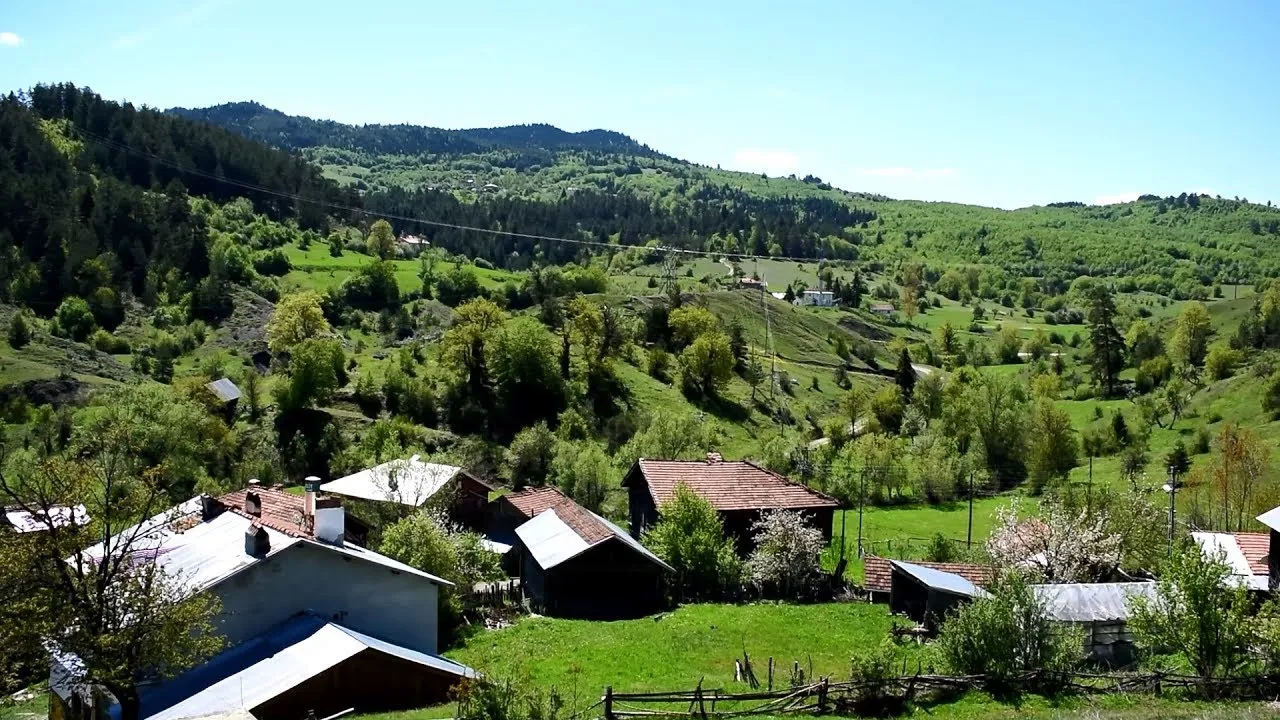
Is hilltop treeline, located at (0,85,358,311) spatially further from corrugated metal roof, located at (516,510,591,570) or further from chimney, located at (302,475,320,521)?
chimney, located at (302,475,320,521)

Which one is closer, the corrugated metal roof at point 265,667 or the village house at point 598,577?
the corrugated metal roof at point 265,667

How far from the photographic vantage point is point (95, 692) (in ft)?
77.6

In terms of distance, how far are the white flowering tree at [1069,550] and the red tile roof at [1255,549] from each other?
259 inches

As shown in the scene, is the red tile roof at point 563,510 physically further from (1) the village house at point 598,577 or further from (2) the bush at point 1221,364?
(2) the bush at point 1221,364

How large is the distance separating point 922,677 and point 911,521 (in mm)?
49727

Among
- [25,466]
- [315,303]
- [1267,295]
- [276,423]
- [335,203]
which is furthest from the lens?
[335,203]

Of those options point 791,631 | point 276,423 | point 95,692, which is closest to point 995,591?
point 791,631

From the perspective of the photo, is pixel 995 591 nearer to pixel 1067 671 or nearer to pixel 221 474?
pixel 1067 671

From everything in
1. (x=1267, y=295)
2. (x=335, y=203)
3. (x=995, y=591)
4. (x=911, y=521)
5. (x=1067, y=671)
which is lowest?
(x=911, y=521)

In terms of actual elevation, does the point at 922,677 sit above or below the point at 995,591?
below

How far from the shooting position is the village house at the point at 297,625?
85.3 ft

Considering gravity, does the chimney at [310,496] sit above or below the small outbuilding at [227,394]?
above

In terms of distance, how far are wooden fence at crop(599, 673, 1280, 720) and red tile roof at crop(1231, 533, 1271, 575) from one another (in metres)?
21.1

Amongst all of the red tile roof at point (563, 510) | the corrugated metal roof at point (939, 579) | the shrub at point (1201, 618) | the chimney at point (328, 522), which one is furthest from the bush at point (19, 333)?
the shrub at point (1201, 618)
